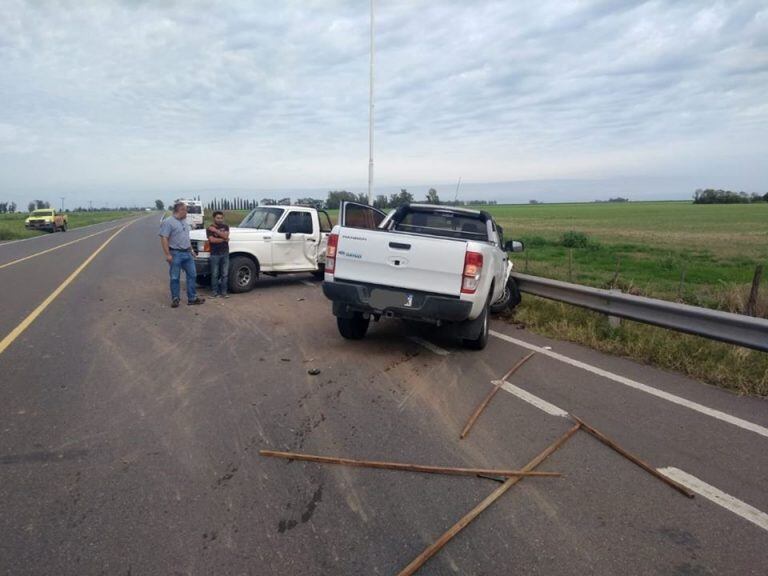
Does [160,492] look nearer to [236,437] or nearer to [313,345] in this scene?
[236,437]

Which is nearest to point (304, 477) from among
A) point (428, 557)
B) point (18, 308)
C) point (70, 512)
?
point (428, 557)

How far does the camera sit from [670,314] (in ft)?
21.5

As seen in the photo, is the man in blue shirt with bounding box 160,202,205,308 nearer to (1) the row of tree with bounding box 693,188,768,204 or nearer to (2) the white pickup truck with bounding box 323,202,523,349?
(2) the white pickup truck with bounding box 323,202,523,349

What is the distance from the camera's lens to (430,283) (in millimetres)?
6141

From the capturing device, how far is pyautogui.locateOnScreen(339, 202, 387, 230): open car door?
7207mm

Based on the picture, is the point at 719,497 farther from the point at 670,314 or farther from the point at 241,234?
the point at 241,234

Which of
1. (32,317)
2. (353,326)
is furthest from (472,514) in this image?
(32,317)

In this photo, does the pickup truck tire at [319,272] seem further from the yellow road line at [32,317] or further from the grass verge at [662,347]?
the yellow road line at [32,317]

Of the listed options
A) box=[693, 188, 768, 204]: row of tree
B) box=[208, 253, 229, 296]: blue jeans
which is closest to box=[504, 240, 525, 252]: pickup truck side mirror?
box=[208, 253, 229, 296]: blue jeans

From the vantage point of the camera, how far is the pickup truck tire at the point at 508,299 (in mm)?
9183

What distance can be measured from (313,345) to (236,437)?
9.33ft

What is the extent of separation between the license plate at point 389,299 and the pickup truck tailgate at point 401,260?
9 centimetres

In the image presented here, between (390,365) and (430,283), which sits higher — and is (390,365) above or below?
below

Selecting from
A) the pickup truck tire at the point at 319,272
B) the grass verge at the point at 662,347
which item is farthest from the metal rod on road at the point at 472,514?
the pickup truck tire at the point at 319,272
